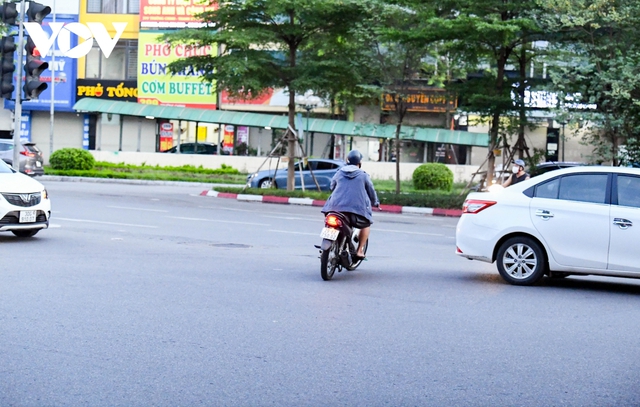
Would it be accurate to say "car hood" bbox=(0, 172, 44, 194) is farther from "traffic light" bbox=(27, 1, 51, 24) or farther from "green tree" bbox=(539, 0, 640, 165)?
"green tree" bbox=(539, 0, 640, 165)

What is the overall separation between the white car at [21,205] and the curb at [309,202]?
1192 centimetres

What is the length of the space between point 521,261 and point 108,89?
4447cm

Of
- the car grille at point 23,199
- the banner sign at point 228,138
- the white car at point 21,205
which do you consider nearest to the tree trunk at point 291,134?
the white car at point 21,205

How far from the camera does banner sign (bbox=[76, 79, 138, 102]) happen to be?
174 feet

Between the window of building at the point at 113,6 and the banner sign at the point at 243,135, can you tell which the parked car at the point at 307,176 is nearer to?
the banner sign at the point at 243,135

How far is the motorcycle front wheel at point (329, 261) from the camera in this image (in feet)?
38.3

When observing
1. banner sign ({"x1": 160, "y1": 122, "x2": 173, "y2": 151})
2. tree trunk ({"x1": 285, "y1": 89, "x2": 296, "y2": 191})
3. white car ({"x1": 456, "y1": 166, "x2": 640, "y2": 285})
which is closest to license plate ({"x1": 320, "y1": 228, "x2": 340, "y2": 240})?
white car ({"x1": 456, "y1": 166, "x2": 640, "y2": 285})

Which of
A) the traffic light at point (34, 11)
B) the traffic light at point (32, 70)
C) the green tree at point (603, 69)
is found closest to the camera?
the traffic light at point (34, 11)

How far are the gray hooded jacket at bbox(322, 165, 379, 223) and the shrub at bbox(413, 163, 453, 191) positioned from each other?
82.5ft

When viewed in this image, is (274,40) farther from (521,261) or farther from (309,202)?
(521,261)

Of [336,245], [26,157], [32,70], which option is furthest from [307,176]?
[336,245]

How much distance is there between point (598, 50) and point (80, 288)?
19.0 m

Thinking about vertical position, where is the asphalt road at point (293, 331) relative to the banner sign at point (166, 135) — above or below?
below

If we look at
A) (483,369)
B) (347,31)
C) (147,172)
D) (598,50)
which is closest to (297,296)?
(483,369)
